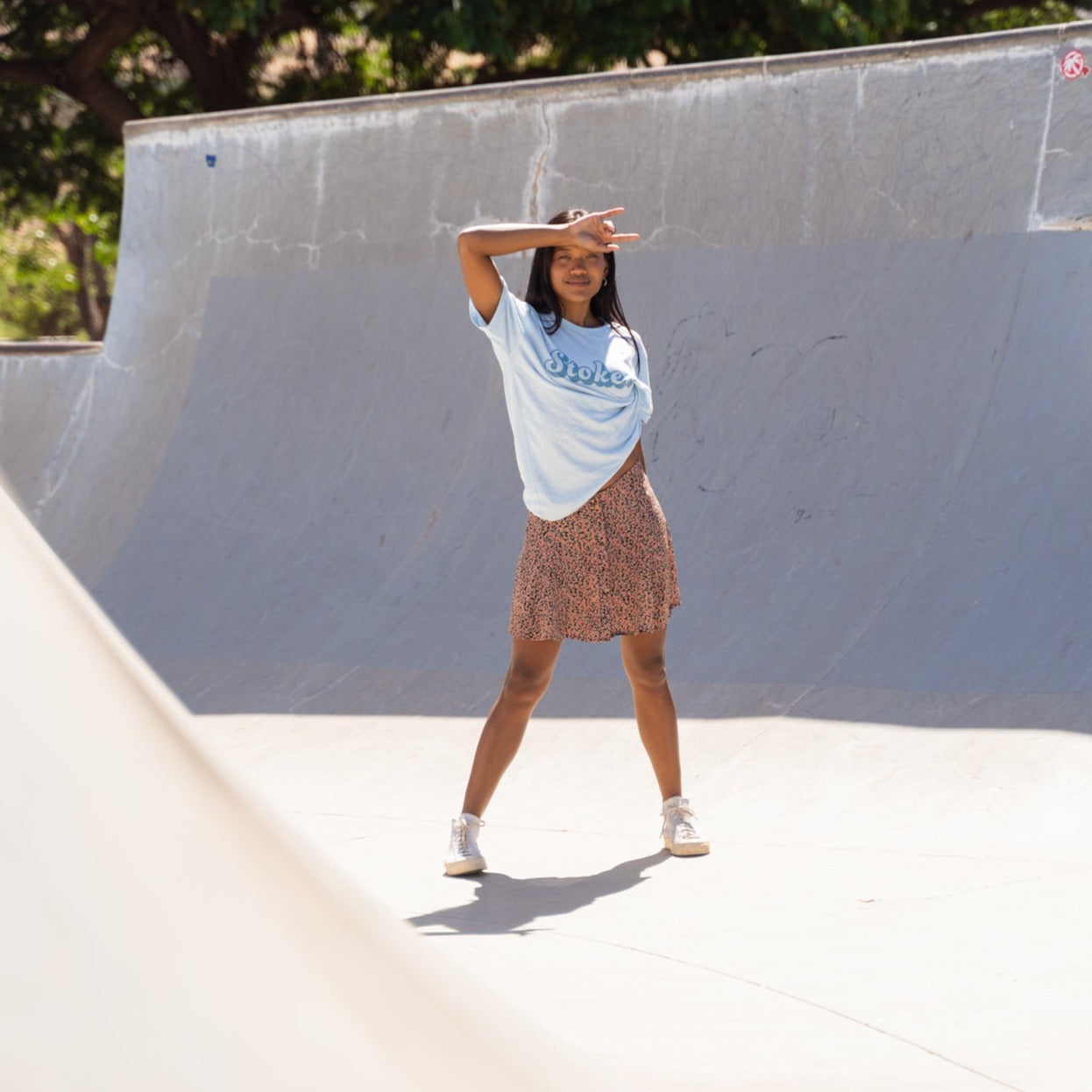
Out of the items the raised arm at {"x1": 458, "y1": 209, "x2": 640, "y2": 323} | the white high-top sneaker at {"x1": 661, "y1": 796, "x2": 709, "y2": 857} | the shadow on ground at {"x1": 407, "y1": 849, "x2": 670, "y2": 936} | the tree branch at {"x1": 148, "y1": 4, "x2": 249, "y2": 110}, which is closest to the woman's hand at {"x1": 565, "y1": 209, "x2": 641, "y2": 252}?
the raised arm at {"x1": 458, "y1": 209, "x2": 640, "y2": 323}

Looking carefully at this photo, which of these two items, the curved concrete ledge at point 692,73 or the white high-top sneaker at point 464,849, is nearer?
the white high-top sneaker at point 464,849

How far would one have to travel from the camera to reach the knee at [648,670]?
166 inches

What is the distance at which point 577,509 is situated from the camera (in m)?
4.14

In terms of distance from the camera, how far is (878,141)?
6.89 meters

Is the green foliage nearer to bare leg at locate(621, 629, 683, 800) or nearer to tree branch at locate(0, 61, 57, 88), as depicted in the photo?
tree branch at locate(0, 61, 57, 88)

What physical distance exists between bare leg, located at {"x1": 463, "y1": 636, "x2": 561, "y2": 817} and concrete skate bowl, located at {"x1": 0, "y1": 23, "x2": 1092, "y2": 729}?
1.40 m

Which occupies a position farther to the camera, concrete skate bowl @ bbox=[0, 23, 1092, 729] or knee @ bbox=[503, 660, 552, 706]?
concrete skate bowl @ bbox=[0, 23, 1092, 729]

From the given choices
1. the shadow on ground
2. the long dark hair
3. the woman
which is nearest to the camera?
the shadow on ground

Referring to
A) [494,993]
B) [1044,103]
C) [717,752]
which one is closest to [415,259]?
[1044,103]

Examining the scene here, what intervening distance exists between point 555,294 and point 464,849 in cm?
150

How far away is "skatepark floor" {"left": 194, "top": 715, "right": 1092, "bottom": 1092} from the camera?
2.70 m

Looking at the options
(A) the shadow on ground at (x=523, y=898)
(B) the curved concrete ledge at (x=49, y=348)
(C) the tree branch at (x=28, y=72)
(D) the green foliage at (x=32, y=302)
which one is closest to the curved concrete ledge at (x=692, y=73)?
(B) the curved concrete ledge at (x=49, y=348)

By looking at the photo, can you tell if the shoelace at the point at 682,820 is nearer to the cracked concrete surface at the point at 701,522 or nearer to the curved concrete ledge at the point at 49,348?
the cracked concrete surface at the point at 701,522

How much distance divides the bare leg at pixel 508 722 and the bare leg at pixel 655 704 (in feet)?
0.78
